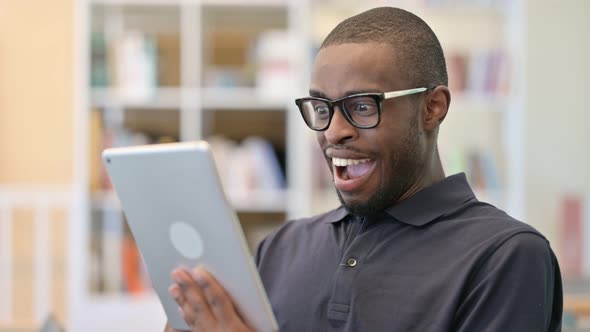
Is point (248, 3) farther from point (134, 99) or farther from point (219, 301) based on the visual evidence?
point (219, 301)

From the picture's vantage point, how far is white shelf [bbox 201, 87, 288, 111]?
3281mm

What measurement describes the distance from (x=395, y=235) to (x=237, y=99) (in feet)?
7.06

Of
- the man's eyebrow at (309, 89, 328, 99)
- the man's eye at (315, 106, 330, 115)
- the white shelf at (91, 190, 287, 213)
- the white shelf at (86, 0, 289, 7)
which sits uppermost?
the white shelf at (86, 0, 289, 7)

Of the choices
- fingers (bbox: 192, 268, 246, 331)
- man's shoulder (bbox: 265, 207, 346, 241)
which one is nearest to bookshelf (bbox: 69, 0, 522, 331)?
man's shoulder (bbox: 265, 207, 346, 241)

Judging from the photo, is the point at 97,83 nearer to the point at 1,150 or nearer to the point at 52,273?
the point at 1,150

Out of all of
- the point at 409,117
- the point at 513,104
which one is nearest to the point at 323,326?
the point at 409,117

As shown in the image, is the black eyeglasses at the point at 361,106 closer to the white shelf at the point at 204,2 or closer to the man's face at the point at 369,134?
the man's face at the point at 369,134

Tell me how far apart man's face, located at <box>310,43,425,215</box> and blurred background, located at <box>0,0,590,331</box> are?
1.89 m

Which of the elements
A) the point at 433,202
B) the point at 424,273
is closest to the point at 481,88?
the point at 433,202

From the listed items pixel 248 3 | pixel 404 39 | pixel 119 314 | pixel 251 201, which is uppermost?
pixel 248 3

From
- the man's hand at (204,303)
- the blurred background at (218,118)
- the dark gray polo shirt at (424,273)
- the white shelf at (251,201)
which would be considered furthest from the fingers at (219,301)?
the white shelf at (251,201)

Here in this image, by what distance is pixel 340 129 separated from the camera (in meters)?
1.20

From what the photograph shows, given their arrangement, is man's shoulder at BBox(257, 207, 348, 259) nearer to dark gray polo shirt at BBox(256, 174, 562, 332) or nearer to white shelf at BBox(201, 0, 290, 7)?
dark gray polo shirt at BBox(256, 174, 562, 332)

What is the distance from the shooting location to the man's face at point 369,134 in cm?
118
